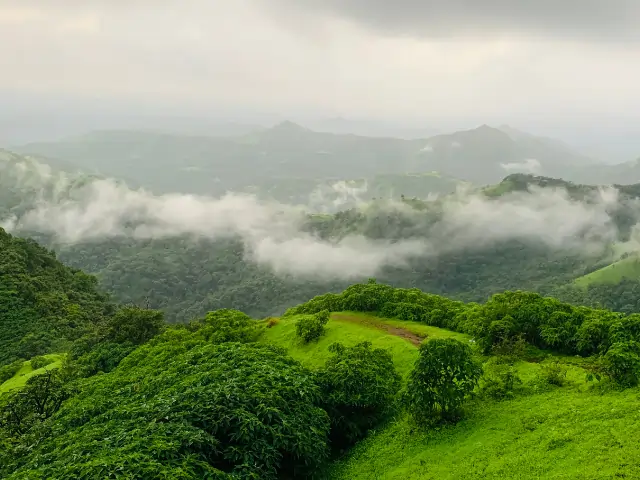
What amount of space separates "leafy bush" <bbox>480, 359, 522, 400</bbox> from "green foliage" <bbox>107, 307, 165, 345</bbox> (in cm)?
3647

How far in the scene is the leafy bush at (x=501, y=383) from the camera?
25812mm

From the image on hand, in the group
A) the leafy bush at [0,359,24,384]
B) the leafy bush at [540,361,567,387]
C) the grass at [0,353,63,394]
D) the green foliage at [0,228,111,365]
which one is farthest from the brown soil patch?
the green foliage at [0,228,111,365]

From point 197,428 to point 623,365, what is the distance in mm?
20412

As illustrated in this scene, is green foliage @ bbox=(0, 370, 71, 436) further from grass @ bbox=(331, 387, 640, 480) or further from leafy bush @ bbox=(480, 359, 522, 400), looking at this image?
leafy bush @ bbox=(480, 359, 522, 400)

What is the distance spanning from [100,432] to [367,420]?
14012 millimetres

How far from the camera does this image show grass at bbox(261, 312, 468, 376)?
35281 mm

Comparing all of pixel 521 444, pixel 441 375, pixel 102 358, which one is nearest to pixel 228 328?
pixel 102 358

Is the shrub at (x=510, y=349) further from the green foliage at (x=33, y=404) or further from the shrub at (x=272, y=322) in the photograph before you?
the green foliage at (x=33, y=404)

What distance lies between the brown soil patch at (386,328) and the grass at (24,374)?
37.6m

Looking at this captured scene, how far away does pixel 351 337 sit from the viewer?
3950 cm

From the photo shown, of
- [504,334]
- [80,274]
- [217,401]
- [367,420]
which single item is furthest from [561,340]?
[80,274]

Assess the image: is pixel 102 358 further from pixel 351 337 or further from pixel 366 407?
pixel 366 407

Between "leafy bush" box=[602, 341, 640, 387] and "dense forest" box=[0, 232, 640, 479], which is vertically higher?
"leafy bush" box=[602, 341, 640, 387]

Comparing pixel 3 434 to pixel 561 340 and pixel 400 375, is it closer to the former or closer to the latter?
pixel 400 375
